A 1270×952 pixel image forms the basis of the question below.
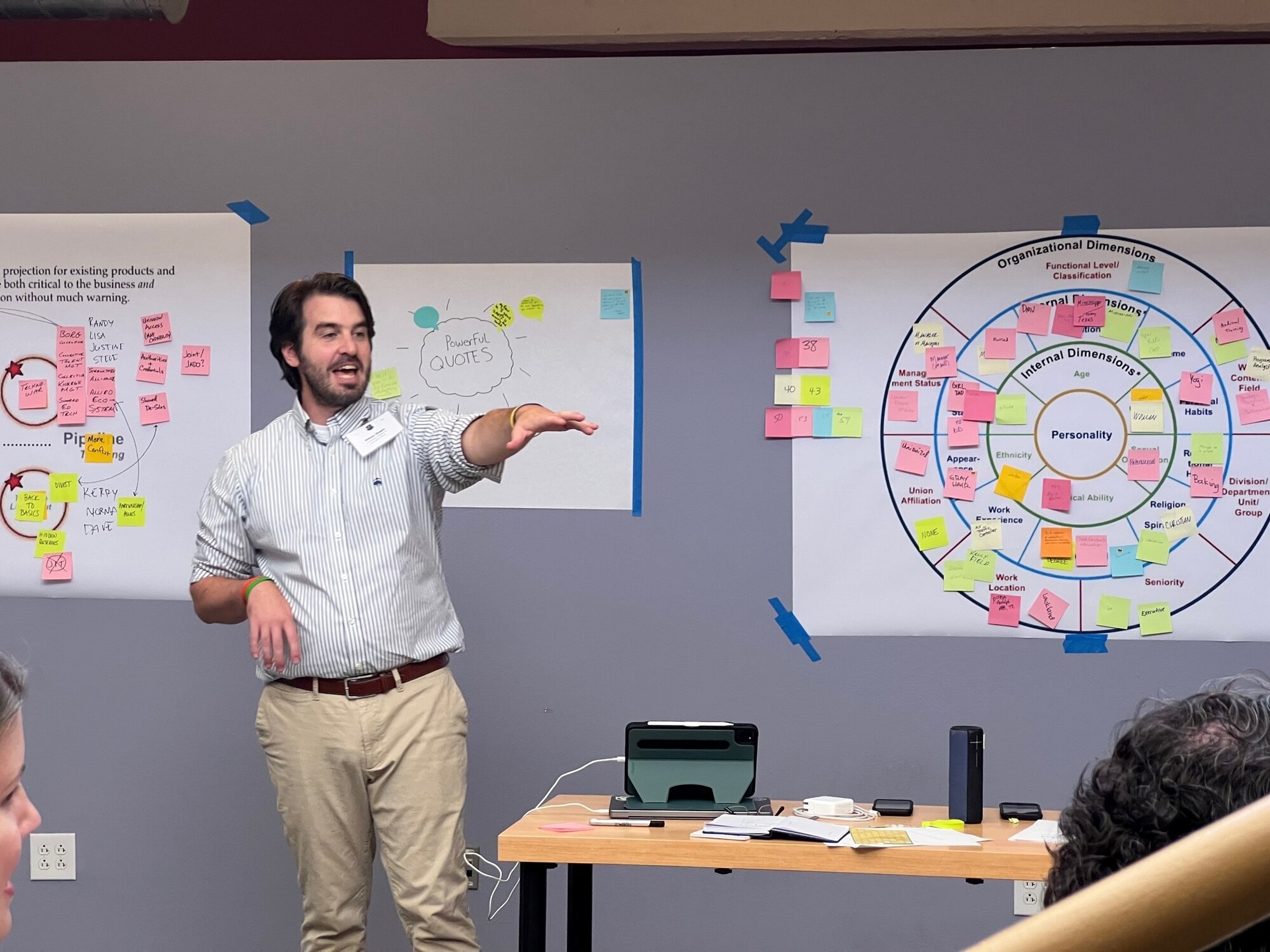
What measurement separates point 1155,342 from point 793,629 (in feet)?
4.17

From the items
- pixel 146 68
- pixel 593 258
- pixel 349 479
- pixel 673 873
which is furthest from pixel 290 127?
pixel 673 873

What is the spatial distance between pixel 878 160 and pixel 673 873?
6.82 feet

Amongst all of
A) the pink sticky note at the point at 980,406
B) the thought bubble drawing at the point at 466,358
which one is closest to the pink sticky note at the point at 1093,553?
the pink sticky note at the point at 980,406

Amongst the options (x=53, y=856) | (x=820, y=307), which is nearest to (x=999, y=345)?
(x=820, y=307)

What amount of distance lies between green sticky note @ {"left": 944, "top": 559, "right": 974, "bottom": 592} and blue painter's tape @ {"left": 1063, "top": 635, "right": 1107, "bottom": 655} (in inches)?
11.9

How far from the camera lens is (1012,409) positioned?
3512 millimetres

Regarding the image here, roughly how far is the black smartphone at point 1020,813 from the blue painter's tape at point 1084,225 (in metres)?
1.64

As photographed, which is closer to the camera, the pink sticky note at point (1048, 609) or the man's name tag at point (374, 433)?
the man's name tag at point (374, 433)

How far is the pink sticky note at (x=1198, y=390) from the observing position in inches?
136

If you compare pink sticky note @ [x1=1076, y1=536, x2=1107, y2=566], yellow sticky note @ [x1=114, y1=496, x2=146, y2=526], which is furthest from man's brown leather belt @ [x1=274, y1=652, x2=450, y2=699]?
pink sticky note @ [x1=1076, y1=536, x2=1107, y2=566]

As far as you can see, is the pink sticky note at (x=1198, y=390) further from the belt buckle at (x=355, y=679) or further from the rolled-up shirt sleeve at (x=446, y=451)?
the belt buckle at (x=355, y=679)

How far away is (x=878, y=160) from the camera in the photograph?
3541 mm

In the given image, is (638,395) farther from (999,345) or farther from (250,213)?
(250,213)

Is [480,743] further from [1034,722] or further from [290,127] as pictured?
[290,127]
